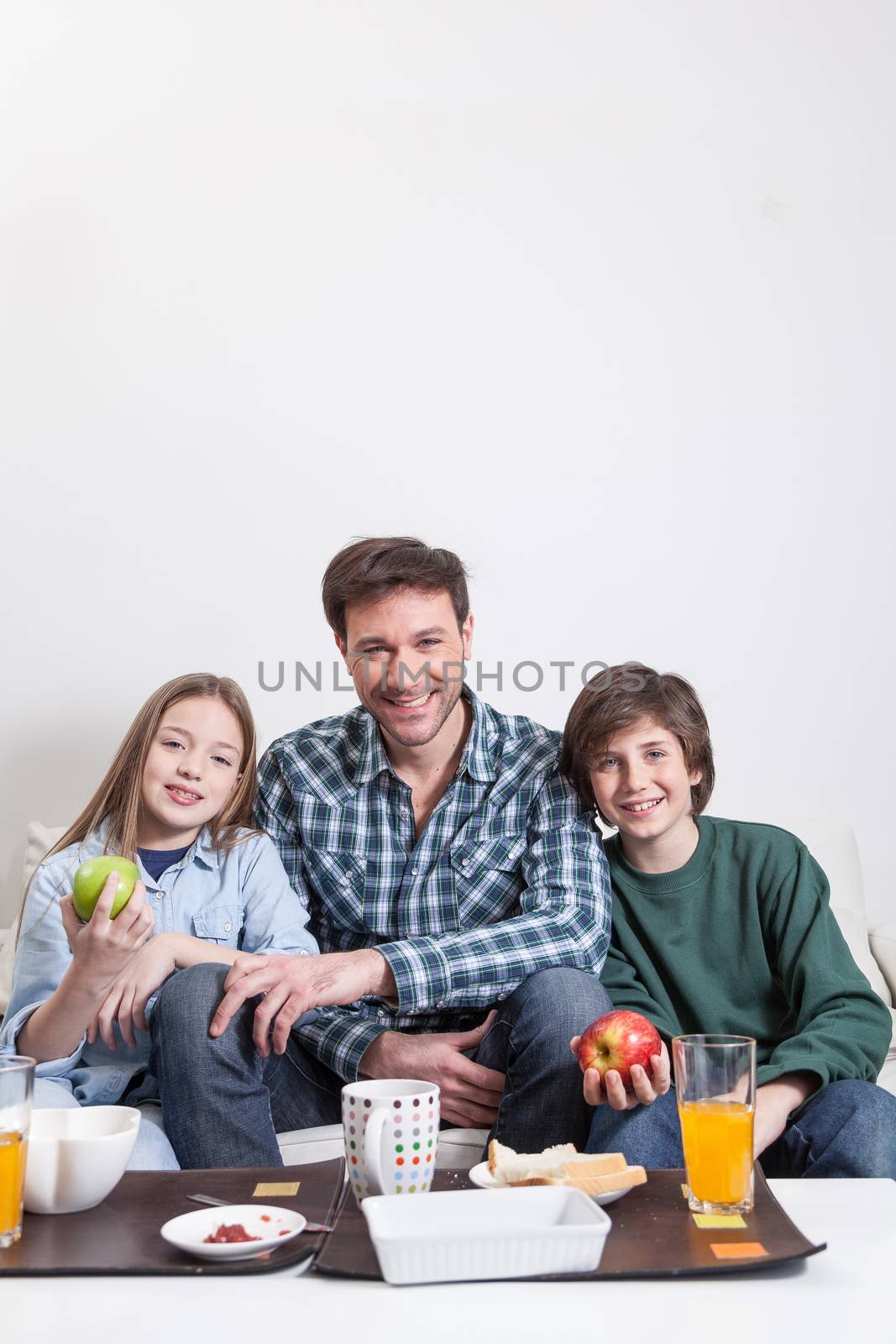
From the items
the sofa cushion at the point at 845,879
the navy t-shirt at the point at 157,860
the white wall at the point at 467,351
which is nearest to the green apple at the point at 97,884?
the navy t-shirt at the point at 157,860

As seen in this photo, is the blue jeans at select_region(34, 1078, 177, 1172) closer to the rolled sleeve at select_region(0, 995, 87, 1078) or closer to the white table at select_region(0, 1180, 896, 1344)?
the rolled sleeve at select_region(0, 995, 87, 1078)

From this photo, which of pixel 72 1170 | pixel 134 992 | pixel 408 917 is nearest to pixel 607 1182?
pixel 72 1170

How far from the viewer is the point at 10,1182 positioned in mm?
914

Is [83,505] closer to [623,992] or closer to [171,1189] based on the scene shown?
[623,992]

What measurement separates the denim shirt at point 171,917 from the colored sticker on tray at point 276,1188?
0.52 metres

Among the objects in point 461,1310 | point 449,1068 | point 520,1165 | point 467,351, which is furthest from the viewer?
point 467,351

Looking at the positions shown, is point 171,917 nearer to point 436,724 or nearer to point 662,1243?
point 436,724

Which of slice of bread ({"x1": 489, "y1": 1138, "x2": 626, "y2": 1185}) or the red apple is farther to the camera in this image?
the red apple

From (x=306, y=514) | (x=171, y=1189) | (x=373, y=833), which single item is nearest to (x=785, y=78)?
(x=306, y=514)

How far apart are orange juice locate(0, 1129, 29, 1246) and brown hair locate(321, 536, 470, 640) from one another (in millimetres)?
1056

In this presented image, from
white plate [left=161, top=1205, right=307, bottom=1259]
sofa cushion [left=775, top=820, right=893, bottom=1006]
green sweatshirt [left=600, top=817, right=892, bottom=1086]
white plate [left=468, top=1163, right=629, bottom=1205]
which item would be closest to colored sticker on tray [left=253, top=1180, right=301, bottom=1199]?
white plate [left=161, top=1205, right=307, bottom=1259]

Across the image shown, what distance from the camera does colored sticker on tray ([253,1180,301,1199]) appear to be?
3.41 ft

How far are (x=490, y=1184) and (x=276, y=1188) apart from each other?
0.19 meters

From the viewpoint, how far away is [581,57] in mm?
2551
